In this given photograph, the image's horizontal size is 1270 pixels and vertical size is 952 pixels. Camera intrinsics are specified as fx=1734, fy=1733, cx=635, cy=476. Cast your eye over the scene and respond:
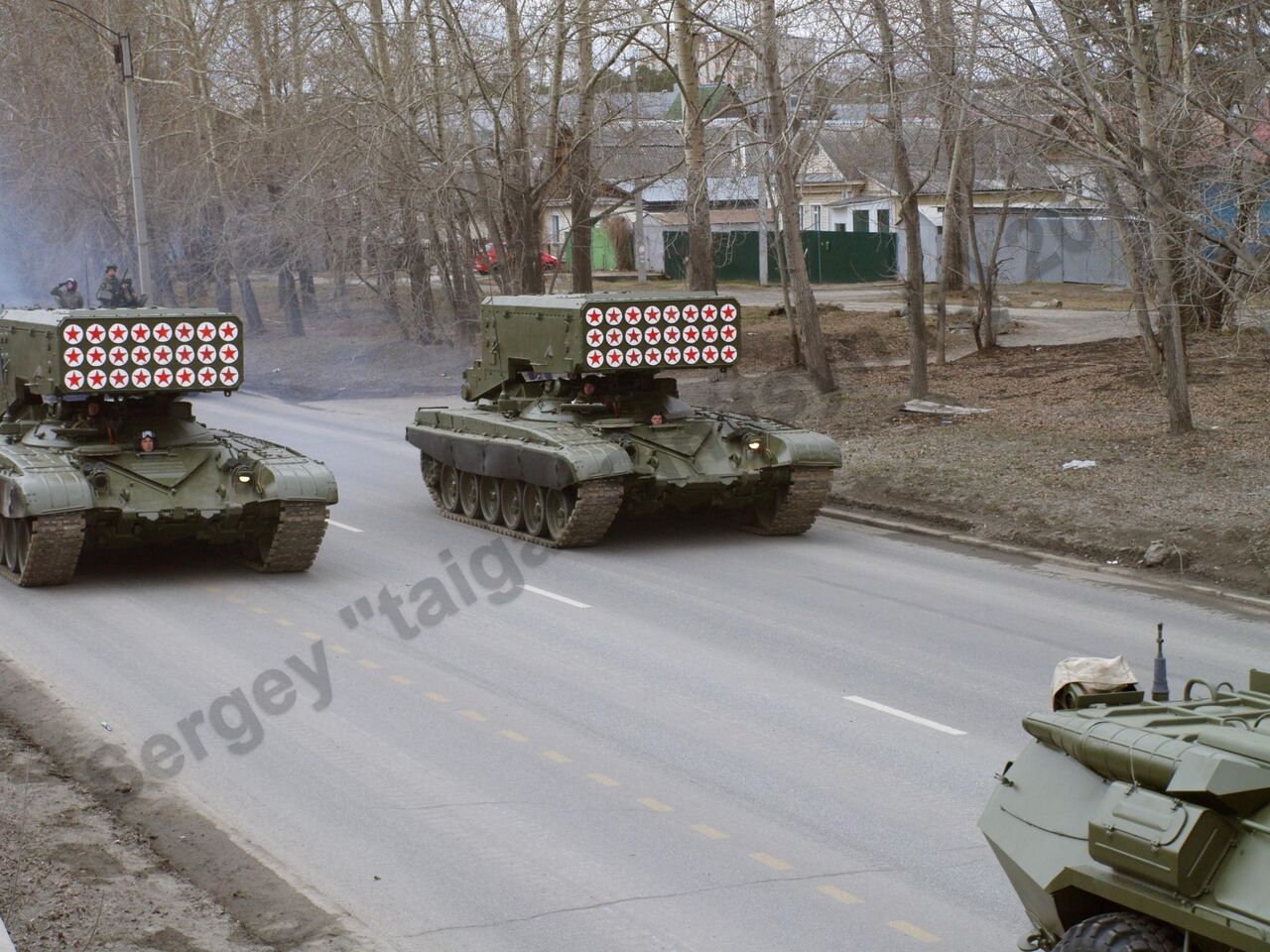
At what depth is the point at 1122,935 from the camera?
548cm

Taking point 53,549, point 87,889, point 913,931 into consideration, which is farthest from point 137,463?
point 913,931

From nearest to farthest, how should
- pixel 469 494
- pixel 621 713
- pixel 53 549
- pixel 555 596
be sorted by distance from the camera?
pixel 621 713 < pixel 53 549 < pixel 555 596 < pixel 469 494

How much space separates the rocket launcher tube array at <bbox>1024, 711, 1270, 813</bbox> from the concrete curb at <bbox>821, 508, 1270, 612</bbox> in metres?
8.68

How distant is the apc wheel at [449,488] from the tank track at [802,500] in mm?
3590

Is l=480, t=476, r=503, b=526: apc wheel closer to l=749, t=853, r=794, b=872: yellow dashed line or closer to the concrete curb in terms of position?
the concrete curb

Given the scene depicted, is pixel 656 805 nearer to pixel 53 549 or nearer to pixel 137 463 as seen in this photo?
pixel 53 549

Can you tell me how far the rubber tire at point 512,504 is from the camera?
684 inches

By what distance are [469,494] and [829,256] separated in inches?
1431

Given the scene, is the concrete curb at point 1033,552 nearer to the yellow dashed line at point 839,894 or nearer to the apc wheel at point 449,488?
the apc wheel at point 449,488

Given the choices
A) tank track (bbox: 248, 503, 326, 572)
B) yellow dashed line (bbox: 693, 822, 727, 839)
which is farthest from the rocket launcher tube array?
tank track (bbox: 248, 503, 326, 572)

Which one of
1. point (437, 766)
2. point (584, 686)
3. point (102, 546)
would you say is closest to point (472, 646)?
point (584, 686)

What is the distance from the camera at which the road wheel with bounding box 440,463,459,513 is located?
18.8 m

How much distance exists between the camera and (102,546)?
49.9 ft

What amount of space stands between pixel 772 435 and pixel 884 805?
26.4 ft
